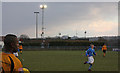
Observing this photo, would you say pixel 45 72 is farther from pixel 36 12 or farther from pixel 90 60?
pixel 36 12

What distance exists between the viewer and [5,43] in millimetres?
4043

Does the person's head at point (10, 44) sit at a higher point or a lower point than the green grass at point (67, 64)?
higher

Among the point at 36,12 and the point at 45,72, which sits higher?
the point at 36,12

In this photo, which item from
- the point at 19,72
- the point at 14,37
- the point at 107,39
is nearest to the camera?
the point at 19,72

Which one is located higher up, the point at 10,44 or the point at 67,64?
the point at 10,44

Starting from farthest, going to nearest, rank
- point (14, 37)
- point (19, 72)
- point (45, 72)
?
point (45, 72)
point (14, 37)
point (19, 72)

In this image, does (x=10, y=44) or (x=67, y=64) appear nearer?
(x=10, y=44)

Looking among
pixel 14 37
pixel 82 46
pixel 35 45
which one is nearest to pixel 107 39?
pixel 82 46

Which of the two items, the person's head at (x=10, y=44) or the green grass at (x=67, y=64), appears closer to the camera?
the person's head at (x=10, y=44)

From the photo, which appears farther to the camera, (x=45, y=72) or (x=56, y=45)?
(x=56, y=45)

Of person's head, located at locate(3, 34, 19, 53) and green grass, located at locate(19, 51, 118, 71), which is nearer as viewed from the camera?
person's head, located at locate(3, 34, 19, 53)

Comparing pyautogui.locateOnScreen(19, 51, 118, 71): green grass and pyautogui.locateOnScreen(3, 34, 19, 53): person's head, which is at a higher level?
pyautogui.locateOnScreen(3, 34, 19, 53): person's head

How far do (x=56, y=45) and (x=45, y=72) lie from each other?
57.4m

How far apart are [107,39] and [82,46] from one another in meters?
15.1
